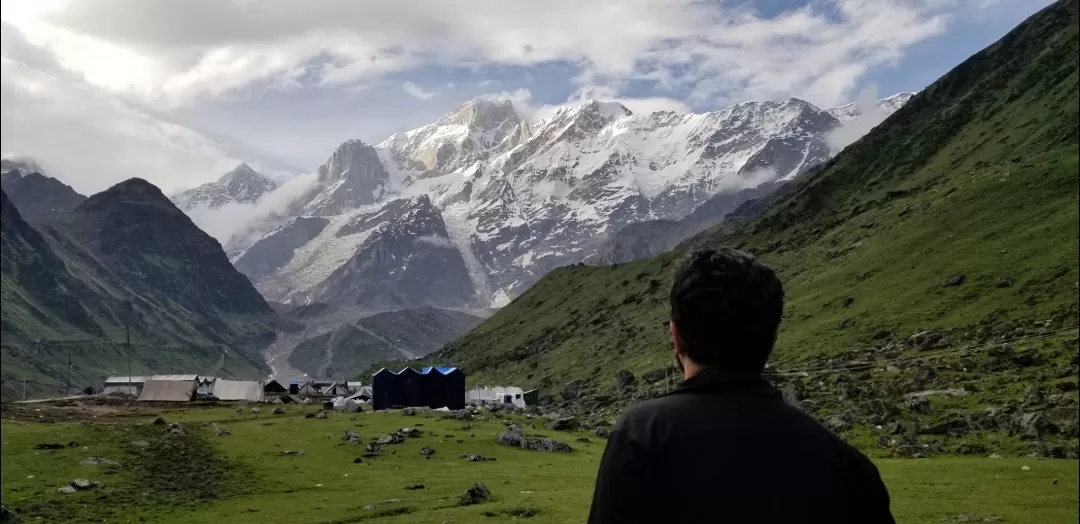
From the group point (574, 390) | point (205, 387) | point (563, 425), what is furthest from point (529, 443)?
point (205, 387)

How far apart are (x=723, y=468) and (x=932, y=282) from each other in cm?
8840

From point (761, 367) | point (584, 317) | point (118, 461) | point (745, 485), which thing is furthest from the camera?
point (584, 317)

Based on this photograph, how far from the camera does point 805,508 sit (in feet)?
15.8

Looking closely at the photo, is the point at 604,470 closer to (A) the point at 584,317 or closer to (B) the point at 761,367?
(B) the point at 761,367

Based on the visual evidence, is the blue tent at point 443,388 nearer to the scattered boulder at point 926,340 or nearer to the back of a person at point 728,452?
the scattered boulder at point 926,340

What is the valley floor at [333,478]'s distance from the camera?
26453 mm

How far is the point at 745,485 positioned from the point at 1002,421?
43.5 m

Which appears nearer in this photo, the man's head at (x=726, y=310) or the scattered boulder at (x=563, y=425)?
the man's head at (x=726, y=310)

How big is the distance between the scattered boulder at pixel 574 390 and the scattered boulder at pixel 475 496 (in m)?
71.4

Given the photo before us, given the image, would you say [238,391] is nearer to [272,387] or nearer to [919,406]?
[272,387]

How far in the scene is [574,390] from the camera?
355ft

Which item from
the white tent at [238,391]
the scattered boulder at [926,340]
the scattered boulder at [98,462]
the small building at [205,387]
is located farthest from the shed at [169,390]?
the scattered boulder at [926,340]

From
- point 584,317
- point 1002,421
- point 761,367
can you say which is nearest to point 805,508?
point 761,367

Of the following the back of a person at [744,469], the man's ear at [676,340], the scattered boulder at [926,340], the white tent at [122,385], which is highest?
the white tent at [122,385]
